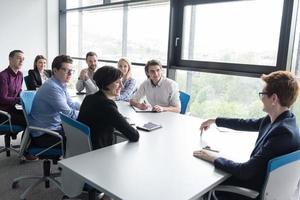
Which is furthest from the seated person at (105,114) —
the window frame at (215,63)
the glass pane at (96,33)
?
the glass pane at (96,33)

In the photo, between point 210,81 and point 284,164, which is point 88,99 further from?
point 210,81

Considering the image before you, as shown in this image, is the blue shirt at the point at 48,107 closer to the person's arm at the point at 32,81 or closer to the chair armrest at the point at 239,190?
the chair armrest at the point at 239,190

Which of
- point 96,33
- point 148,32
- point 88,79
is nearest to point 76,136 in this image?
point 88,79

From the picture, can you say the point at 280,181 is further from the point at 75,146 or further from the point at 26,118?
the point at 26,118

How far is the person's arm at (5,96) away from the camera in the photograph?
314cm

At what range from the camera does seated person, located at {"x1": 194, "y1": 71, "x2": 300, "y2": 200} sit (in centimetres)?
138

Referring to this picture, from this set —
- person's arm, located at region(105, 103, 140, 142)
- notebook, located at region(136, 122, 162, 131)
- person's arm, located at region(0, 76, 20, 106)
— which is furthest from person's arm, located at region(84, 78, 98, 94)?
person's arm, located at region(105, 103, 140, 142)

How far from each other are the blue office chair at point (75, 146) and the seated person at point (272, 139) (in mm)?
753

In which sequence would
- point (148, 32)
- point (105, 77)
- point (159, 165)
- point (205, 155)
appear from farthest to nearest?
point (148, 32) → point (105, 77) → point (205, 155) → point (159, 165)

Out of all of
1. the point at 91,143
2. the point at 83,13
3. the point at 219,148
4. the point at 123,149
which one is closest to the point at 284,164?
the point at 219,148

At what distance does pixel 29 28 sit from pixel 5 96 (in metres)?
3.05

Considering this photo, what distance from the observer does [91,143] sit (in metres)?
1.87

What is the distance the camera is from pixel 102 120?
6.11ft

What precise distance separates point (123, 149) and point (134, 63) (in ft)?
9.86
